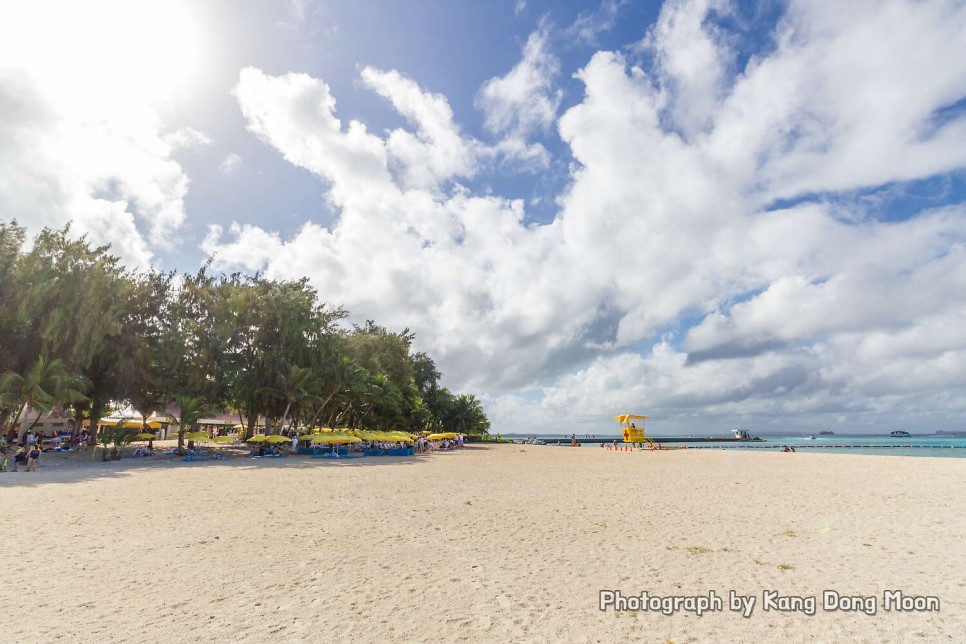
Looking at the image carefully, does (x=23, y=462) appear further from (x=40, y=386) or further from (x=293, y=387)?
(x=293, y=387)

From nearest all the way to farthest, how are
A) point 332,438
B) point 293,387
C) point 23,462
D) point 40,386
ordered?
point 23,462 < point 40,386 < point 332,438 < point 293,387

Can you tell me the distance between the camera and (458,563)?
809cm

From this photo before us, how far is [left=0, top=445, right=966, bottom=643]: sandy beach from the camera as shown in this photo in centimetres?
559

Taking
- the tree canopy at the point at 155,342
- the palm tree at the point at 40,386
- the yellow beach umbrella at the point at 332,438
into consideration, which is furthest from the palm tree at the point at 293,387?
the palm tree at the point at 40,386

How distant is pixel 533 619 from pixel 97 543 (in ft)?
28.7

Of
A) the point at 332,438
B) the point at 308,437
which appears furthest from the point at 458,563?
the point at 308,437

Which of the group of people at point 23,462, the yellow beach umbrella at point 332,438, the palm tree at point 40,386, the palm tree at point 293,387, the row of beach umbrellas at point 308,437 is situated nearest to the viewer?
the group of people at point 23,462


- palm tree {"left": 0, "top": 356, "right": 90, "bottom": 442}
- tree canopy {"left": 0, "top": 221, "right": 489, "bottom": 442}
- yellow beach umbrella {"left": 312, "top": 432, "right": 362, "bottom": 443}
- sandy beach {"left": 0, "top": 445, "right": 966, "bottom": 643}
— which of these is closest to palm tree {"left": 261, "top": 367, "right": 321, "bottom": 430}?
tree canopy {"left": 0, "top": 221, "right": 489, "bottom": 442}

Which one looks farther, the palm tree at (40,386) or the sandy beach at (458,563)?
the palm tree at (40,386)

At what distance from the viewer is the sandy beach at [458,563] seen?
5586mm

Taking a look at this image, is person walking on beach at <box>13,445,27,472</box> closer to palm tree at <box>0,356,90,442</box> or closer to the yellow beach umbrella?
palm tree at <box>0,356,90,442</box>

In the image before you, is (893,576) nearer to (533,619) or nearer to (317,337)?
(533,619)

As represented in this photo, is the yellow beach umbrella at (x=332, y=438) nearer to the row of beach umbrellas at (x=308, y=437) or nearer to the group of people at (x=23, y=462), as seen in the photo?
the row of beach umbrellas at (x=308, y=437)

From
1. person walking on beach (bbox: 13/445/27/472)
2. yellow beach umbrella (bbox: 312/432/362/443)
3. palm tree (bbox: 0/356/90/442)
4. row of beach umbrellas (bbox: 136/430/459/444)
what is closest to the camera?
person walking on beach (bbox: 13/445/27/472)
